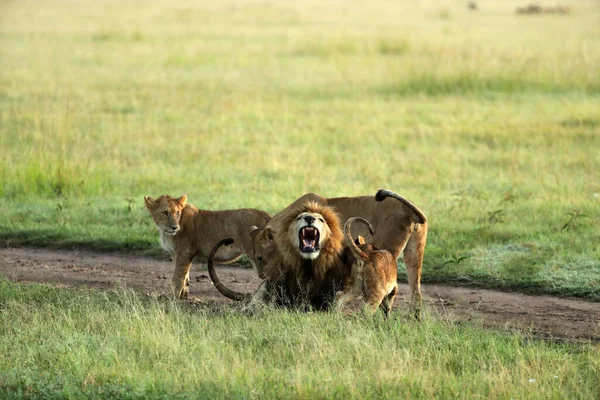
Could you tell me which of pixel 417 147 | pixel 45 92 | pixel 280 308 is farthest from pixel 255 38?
pixel 280 308

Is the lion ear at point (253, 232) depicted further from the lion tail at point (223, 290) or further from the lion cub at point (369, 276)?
the lion cub at point (369, 276)

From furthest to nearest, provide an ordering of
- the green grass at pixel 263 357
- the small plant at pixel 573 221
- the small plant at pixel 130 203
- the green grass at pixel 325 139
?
1. the small plant at pixel 130 203
2. the green grass at pixel 325 139
3. the small plant at pixel 573 221
4. the green grass at pixel 263 357

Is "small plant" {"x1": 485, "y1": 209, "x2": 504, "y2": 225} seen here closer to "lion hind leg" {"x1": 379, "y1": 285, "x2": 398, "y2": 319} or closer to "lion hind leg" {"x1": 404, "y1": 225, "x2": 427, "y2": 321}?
"lion hind leg" {"x1": 404, "y1": 225, "x2": 427, "y2": 321}

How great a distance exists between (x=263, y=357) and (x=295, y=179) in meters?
5.98

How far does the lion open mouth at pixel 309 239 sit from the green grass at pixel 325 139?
189cm

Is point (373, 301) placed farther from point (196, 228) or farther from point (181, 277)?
point (196, 228)

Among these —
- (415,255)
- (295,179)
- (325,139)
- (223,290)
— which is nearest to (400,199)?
(415,255)

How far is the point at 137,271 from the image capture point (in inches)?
337

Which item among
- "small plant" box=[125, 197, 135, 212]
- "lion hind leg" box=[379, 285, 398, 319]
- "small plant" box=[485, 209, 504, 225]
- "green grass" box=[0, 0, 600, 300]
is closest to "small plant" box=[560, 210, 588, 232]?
"green grass" box=[0, 0, 600, 300]

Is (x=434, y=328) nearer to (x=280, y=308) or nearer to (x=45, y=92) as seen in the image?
(x=280, y=308)

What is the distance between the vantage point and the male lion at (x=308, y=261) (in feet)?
21.6

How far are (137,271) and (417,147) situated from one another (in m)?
5.93

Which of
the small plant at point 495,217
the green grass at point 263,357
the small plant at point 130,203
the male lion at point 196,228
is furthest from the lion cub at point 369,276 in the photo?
the small plant at point 130,203

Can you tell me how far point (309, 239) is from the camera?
6.61 meters
